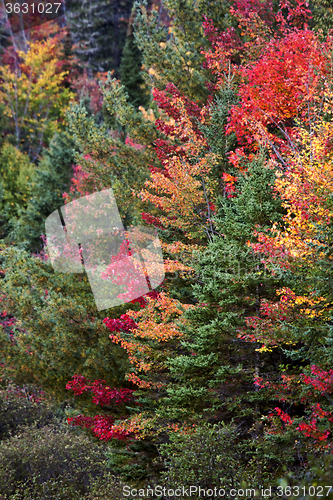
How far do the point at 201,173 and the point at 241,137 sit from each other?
5.68 ft

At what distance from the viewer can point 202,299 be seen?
955 cm

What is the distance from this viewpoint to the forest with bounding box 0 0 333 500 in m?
8.28

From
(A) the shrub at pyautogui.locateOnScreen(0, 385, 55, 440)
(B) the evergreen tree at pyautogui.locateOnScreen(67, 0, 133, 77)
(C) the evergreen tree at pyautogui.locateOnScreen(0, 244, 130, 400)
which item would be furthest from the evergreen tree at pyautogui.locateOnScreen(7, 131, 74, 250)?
(B) the evergreen tree at pyautogui.locateOnScreen(67, 0, 133, 77)

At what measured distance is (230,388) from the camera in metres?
10.2

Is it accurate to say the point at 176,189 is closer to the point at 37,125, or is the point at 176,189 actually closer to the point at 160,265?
the point at 160,265

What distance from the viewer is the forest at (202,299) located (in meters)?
8.28

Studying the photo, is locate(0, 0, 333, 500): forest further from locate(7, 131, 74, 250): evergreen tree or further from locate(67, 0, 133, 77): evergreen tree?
locate(67, 0, 133, 77): evergreen tree

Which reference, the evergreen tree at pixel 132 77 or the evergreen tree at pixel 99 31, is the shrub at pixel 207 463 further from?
the evergreen tree at pixel 99 31

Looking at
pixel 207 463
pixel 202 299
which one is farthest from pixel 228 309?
pixel 207 463

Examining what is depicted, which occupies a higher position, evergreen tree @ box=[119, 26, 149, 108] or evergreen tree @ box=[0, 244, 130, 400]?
evergreen tree @ box=[119, 26, 149, 108]

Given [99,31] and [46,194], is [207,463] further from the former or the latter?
[99,31]

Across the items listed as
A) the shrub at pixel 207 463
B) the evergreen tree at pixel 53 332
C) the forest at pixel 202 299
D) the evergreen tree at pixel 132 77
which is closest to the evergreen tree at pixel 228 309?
the forest at pixel 202 299

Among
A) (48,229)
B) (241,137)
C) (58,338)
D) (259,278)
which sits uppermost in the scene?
(241,137)

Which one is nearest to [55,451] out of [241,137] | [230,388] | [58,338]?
[58,338]
